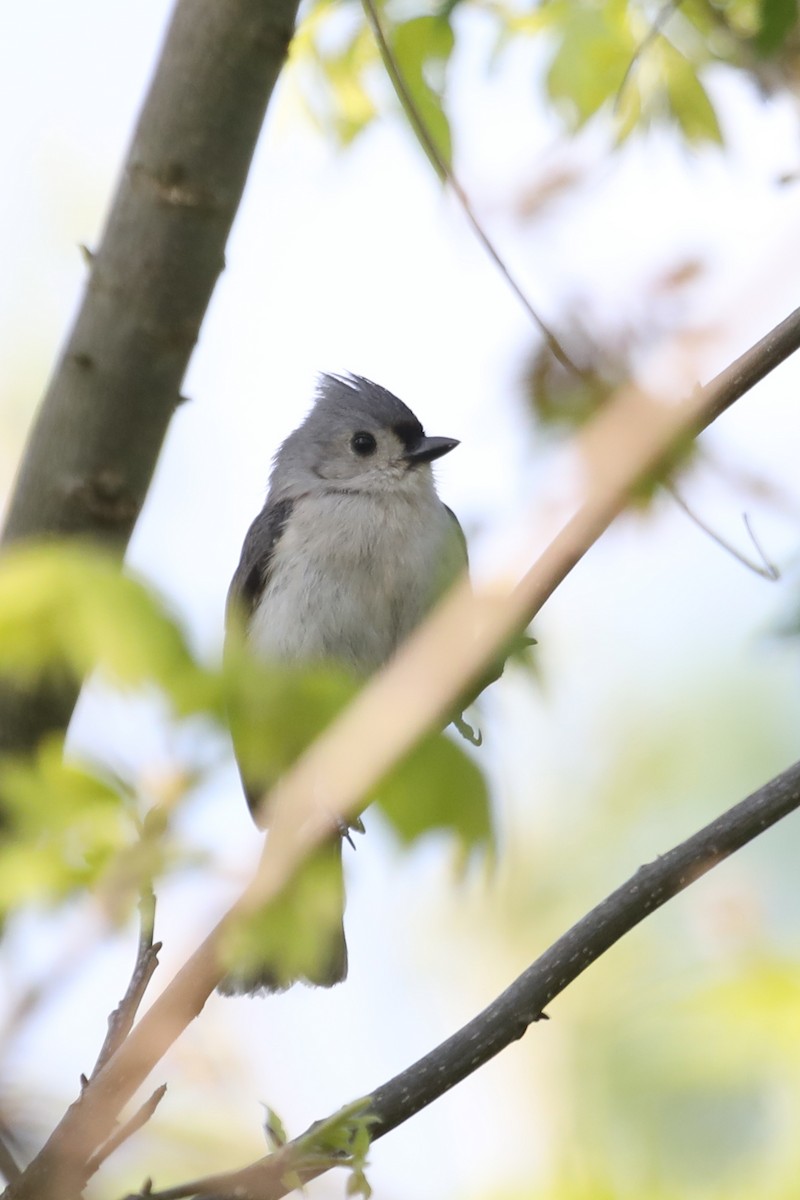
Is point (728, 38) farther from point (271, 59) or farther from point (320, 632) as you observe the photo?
point (320, 632)

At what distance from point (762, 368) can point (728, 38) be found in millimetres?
1512

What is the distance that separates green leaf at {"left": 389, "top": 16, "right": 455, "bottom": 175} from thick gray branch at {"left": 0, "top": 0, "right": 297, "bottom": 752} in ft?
1.26

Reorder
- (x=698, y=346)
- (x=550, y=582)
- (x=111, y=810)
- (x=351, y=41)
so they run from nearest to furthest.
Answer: (x=111, y=810), (x=550, y=582), (x=698, y=346), (x=351, y=41)

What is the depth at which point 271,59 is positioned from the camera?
2396 mm

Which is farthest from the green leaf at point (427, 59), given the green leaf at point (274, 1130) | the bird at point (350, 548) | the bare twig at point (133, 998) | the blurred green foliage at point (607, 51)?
the green leaf at point (274, 1130)

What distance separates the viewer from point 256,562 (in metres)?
3.88

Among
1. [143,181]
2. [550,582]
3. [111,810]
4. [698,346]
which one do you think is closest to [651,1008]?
[550,582]

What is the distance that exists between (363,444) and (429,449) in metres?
0.26

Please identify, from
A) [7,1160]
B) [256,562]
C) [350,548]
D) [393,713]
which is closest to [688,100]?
[350,548]

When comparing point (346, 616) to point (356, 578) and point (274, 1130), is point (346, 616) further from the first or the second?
point (274, 1130)

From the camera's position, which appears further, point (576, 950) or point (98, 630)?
point (576, 950)

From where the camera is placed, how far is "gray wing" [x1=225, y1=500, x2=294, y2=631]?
3.82m

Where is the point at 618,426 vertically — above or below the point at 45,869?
above

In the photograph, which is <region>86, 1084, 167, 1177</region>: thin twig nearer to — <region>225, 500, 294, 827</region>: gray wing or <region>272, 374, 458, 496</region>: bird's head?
<region>225, 500, 294, 827</region>: gray wing
